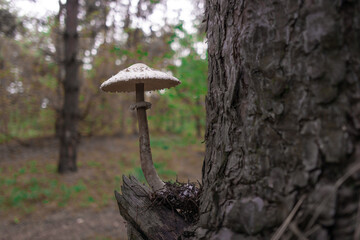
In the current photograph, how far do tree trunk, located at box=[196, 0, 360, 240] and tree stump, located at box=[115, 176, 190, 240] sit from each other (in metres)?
0.25

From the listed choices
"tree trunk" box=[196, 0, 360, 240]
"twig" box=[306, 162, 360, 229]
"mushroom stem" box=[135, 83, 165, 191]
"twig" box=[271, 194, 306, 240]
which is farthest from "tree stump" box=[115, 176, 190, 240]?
"twig" box=[306, 162, 360, 229]

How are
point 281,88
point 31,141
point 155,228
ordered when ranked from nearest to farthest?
point 281,88, point 155,228, point 31,141

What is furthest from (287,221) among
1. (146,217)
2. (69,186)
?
(69,186)

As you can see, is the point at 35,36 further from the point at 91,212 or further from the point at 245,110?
the point at 245,110

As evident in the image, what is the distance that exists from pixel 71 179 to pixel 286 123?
7.96m

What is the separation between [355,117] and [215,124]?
0.65 meters

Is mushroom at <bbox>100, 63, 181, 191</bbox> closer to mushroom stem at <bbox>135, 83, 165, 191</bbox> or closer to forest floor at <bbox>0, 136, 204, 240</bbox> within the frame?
mushroom stem at <bbox>135, 83, 165, 191</bbox>

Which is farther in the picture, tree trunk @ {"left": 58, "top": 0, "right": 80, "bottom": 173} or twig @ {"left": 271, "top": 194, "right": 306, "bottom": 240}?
tree trunk @ {"left": 58, "top": 0, "right": 80, "bottom": 173}

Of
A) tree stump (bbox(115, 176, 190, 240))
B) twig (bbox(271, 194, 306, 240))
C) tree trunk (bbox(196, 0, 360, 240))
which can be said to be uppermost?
tree trunk (bbox(196, 0, 360, 240))

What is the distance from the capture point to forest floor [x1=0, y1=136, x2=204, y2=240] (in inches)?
209

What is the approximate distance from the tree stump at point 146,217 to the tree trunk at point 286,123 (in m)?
0.25

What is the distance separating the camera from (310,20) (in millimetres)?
967

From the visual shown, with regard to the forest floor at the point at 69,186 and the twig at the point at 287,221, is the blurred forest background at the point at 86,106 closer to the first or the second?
the forest floor at the point at 69,186

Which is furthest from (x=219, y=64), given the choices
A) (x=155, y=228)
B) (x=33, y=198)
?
(x=33, y=198)
